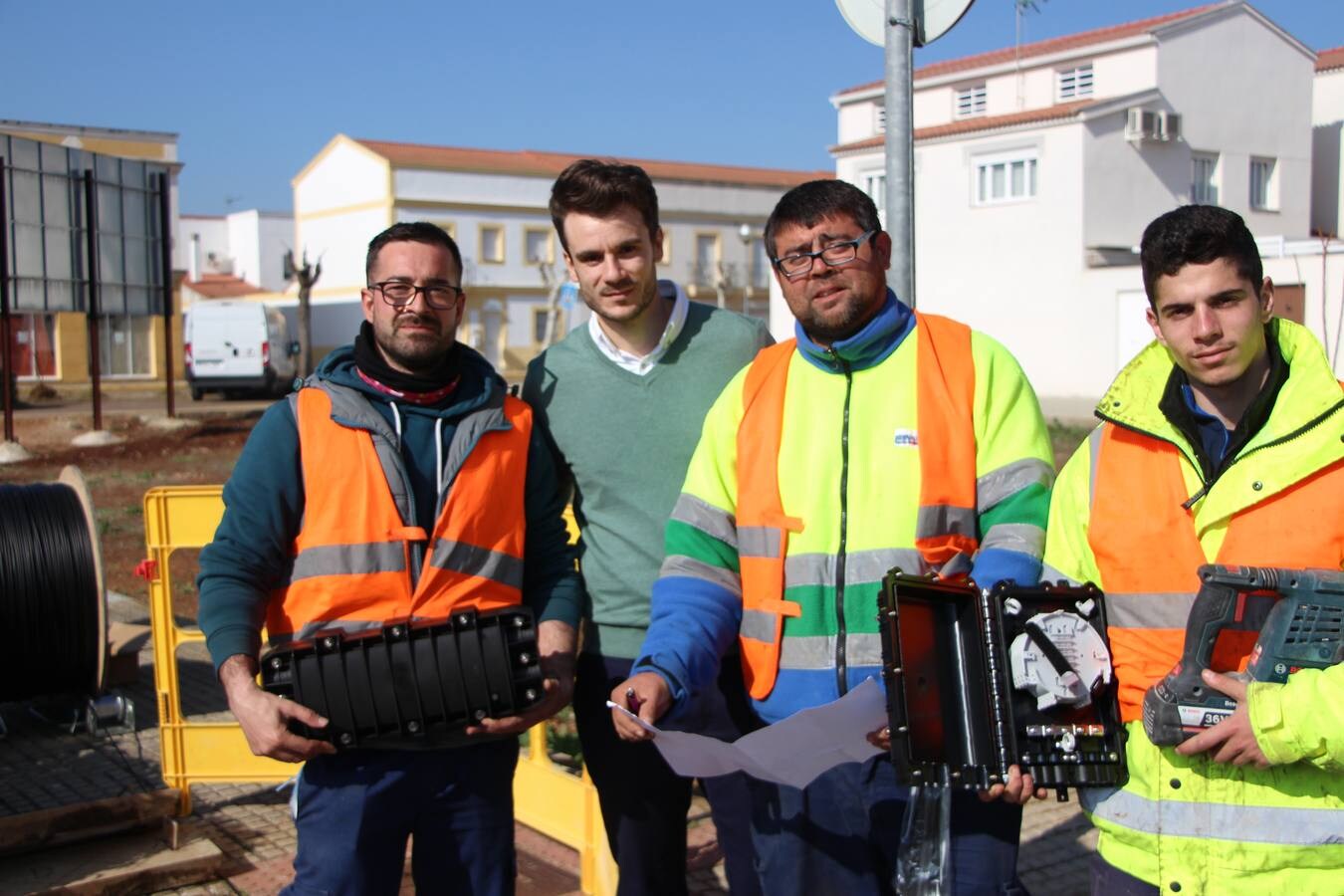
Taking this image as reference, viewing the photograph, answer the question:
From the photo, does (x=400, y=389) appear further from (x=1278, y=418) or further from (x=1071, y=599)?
(x=1278, y=418)

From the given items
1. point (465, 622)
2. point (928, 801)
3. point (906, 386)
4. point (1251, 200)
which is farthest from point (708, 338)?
point (1251, 200)

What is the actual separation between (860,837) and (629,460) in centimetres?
122

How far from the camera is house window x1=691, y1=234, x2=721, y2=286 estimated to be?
56.5m

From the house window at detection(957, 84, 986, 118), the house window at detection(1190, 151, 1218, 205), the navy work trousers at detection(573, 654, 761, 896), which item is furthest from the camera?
the house window at detection(957, 84, 986, 118)

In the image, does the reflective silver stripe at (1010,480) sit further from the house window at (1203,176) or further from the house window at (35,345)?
the house window at (35,345)

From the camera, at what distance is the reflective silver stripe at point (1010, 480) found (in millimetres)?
2969

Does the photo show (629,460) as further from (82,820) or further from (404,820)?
(82,820)

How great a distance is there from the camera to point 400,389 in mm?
3359

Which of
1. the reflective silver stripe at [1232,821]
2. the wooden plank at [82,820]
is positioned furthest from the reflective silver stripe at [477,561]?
the wooden plank at [82,820]

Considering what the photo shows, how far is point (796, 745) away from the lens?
2.82 m

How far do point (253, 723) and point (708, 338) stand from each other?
165cm

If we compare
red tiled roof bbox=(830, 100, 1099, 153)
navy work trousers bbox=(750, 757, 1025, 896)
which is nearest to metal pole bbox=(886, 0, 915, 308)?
navy work trousers bbox=(750, 757, 1025, 896)

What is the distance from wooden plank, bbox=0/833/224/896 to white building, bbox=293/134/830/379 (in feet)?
141

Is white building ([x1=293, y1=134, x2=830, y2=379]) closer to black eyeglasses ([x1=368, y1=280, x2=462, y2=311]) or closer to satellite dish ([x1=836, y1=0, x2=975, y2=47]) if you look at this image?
satellite dish ([x1=836, y1=0, x2=975, y2=47])
